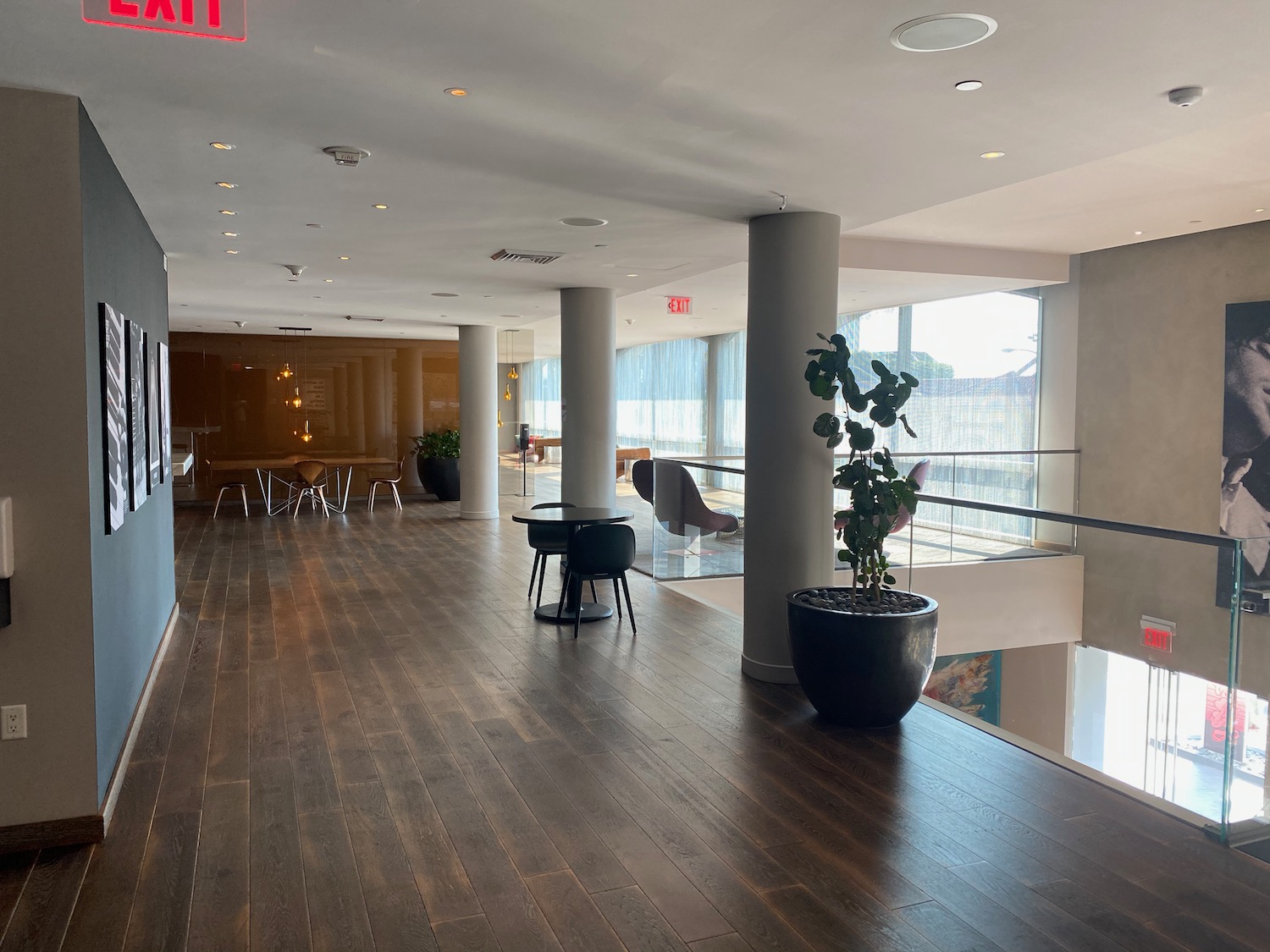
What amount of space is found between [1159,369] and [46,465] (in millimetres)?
9427

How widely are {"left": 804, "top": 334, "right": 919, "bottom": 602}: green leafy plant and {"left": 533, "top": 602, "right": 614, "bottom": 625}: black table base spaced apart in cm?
240

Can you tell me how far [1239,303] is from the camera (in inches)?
326

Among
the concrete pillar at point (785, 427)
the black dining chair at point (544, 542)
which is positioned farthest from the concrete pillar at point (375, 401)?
the concrete pillar at point (785, 427)

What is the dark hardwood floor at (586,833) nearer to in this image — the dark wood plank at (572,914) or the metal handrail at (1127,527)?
the dark wood plank at (572,914)

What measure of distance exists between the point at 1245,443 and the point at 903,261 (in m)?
3.45

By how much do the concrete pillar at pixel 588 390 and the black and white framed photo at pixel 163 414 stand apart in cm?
328


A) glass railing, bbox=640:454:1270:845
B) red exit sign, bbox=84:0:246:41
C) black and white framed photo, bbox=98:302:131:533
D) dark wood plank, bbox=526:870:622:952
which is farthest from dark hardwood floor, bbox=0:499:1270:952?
red exit sign, bbox=84:0:246:41

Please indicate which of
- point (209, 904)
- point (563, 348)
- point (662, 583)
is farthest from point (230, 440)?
point (209, 904)

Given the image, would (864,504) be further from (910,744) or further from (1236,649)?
(1236,649)

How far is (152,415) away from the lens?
510 centimetres

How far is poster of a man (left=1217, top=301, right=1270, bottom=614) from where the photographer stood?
8.04m

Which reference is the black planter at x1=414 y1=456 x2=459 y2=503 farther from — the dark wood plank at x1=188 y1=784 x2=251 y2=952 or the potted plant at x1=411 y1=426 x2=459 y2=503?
the dark wood plank at x1=188 y1=784 x2=251 y2=952

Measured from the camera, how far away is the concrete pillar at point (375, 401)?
593 inches

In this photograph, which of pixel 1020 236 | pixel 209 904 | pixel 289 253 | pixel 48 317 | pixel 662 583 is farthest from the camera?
pixel 1020 236
